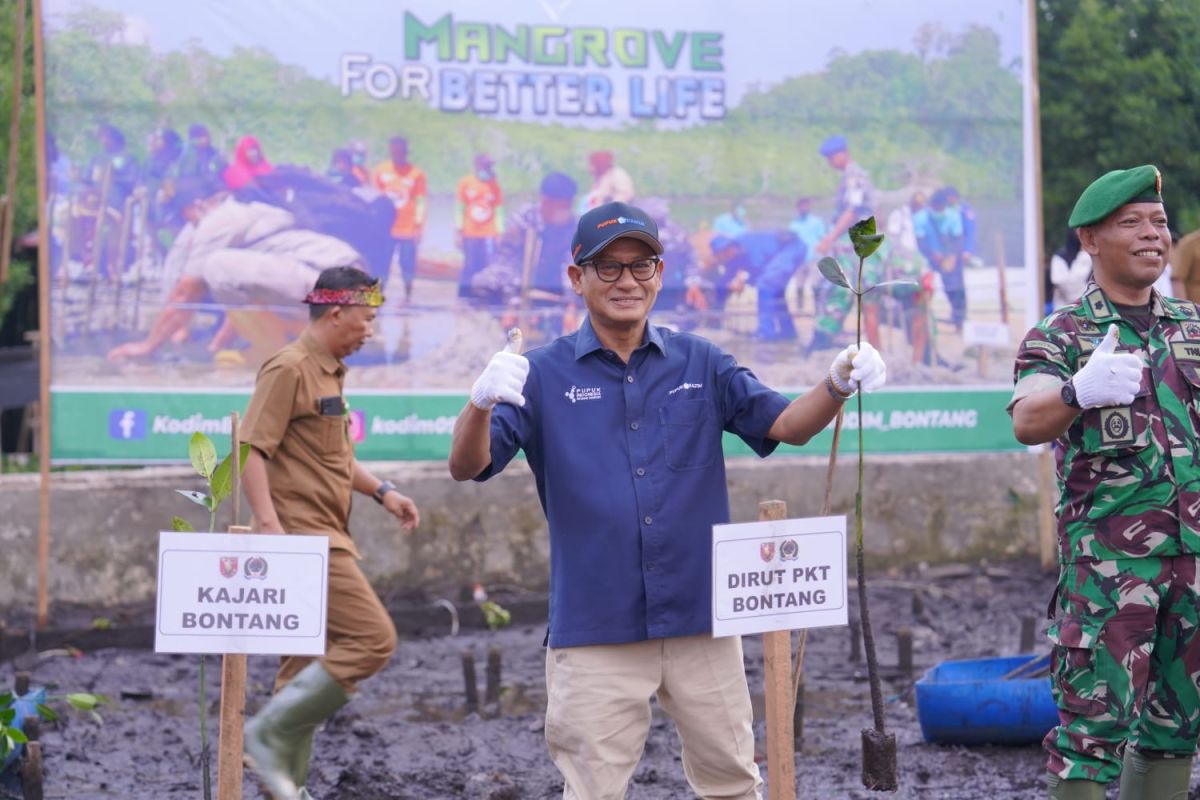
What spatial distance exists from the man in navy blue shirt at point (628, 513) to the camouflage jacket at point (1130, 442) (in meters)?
0.63

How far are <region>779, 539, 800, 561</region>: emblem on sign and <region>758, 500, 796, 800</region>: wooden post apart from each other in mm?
81

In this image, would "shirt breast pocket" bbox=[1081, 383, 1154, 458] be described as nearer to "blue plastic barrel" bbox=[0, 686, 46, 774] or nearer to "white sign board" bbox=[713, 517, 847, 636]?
"white sign board" bbox=[713, 517, 847, 636]

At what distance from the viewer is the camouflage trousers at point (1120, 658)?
414 cm

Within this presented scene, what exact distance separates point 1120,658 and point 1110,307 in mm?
955

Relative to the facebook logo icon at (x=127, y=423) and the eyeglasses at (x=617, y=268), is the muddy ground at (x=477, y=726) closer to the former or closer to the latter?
the facebook logo icon at (x=127, y=423)

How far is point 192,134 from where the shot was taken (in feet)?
30.6

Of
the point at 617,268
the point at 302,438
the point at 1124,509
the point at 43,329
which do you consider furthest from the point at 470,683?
the point at 1124,509

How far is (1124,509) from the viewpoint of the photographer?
419 centimetres

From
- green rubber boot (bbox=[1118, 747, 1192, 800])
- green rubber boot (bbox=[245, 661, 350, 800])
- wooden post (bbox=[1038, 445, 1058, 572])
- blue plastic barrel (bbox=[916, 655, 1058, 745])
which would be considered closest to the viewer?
green rubber boot (bbox=[1118, 747, 1192, 800])

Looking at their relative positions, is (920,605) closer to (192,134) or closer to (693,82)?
(693,82)

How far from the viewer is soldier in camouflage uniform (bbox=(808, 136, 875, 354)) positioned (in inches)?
402

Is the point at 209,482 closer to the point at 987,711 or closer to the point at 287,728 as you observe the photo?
the point at 287,728

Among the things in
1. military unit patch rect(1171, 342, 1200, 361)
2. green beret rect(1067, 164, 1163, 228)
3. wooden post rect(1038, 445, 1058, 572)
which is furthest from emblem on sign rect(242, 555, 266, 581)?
wooden post rect(1038, 445, 1058, 572)

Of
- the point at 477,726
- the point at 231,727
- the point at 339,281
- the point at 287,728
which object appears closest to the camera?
the point at 231,727
